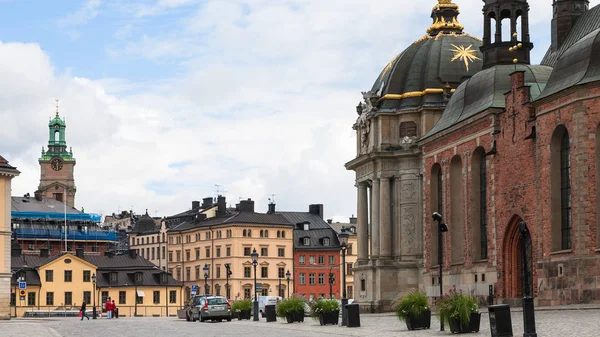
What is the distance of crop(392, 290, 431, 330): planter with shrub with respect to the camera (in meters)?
38.9

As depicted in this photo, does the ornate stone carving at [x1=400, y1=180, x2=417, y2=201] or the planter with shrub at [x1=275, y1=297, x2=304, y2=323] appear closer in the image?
the planter with shrub at [x1=275, y1=297, x2=304, y2=323]

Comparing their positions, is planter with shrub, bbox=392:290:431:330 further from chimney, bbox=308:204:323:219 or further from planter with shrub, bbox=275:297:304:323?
chimney, bbox=308:204:323:219

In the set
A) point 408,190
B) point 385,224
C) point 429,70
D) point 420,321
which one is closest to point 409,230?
point 385,224

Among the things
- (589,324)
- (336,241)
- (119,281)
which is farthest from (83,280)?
(589,324)

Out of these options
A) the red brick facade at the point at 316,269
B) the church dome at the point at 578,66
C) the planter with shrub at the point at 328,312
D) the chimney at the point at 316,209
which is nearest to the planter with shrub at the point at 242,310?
the planter with shrub at the point at 328,312

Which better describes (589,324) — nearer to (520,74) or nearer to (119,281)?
(520,74)

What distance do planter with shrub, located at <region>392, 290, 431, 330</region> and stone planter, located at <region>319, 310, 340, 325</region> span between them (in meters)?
8.56

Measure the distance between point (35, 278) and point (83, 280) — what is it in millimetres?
5589

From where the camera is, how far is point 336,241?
5896 inches

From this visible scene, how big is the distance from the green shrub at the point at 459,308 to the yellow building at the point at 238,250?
10437 cm

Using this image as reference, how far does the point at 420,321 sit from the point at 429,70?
41.9m

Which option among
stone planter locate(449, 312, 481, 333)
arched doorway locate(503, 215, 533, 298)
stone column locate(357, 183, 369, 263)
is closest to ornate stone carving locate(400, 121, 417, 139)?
stone column locate(357, 183, 369, 263)

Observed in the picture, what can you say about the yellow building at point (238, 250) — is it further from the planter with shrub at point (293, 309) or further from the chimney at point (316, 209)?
the planter with shrub at point (293, 309)

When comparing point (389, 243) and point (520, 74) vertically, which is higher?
point (520, 74)
